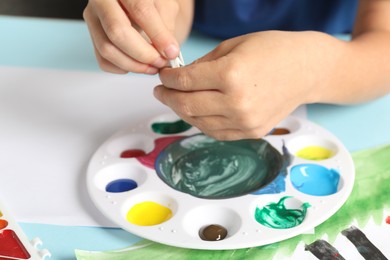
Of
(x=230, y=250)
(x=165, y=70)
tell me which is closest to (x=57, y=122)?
(x=165, y=70)

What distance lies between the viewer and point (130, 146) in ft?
2.49

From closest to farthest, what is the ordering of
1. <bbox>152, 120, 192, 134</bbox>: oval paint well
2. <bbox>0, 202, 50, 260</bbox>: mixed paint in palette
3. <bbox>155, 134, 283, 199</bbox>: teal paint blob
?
<bbox>0, 202, 50, 260</bbox>: mixed paint in palette, <bbox>155, 134, 283, 199</bbox>: teal paint blob, <bbox>152, 120, 192, 134</bbox>: oval paint well

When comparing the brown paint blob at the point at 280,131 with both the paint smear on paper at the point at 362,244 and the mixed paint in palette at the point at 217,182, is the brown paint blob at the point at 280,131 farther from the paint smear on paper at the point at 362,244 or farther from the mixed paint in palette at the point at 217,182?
the paint smear on paper at the point at 362,244

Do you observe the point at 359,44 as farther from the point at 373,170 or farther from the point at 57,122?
the point at 57,122

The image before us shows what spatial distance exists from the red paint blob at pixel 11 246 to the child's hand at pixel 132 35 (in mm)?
225

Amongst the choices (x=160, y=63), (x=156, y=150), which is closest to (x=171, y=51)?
(x=160, y=63)

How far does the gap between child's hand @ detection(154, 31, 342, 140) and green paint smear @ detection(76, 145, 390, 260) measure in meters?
0.12

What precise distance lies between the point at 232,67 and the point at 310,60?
12cm

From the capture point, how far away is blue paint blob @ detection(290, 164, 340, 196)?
0.66m

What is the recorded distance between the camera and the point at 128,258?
59cm

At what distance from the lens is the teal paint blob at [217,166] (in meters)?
0.67

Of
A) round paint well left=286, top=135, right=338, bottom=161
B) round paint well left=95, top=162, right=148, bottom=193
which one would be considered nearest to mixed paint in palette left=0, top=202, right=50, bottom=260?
round paint well left=95, top=162, right=148, bottom=193

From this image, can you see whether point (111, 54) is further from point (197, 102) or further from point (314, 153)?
point (314, 153)

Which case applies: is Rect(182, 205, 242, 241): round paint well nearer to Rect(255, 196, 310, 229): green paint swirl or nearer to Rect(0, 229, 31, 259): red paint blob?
Rect(255, 196, 310, 229): green paint swirl
